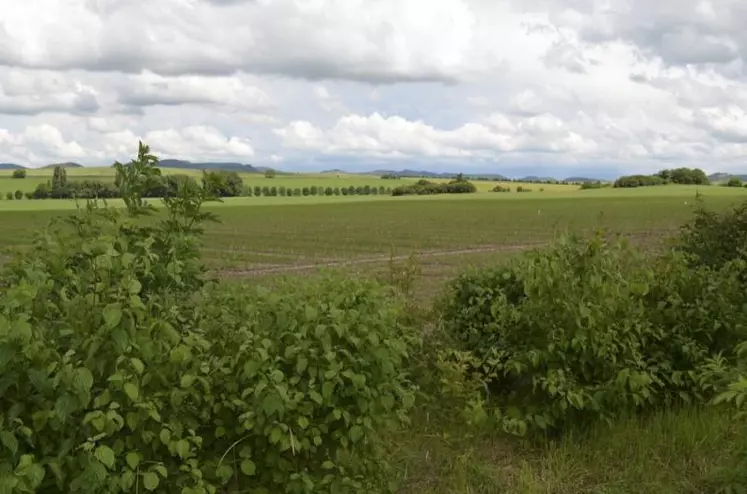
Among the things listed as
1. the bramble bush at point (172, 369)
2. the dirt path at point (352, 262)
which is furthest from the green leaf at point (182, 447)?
the dirt path at point (352, 262)

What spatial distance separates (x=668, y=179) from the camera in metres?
117

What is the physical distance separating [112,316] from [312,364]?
3.59ft

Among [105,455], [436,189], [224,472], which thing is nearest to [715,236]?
[224,472]

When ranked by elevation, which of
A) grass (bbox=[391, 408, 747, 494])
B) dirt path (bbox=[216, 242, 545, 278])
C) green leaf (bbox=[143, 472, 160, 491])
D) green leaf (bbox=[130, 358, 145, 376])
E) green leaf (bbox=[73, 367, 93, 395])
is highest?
green leaf (bbox=[130, 358, 145, 376])

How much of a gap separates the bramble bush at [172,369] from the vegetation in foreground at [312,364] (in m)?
0.01

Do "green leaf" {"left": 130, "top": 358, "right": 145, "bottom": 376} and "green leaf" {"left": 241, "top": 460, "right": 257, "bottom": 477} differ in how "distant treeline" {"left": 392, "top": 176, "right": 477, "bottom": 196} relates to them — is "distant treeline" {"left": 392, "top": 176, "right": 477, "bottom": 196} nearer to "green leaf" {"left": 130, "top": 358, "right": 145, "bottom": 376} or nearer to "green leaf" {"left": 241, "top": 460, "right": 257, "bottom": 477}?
"green leaf" {"left": 241, "top": 460, "right": 257, "bottom": 477}

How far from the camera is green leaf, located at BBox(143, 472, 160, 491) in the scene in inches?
129

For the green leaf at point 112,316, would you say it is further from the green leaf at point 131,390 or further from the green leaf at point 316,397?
the green leaf at point 316,397

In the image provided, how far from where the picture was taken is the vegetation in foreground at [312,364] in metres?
3.23

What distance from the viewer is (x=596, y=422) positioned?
5.51 meters

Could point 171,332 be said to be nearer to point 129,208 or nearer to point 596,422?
point 129,208

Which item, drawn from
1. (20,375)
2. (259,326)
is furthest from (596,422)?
(20,375)

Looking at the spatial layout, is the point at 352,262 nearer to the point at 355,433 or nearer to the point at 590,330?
the point at 590,330

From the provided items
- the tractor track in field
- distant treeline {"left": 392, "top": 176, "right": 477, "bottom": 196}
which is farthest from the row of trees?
the tractor track in field
